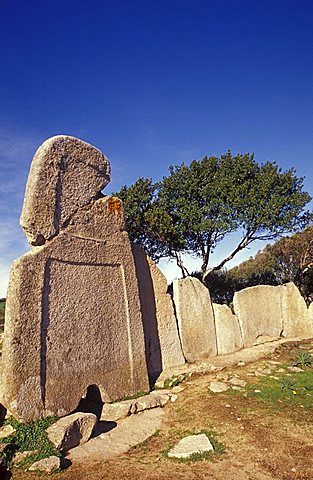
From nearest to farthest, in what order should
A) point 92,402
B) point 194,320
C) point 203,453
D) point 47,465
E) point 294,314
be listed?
point 47,465, point 203,453, point 92,402, point 194,320, point 294,314

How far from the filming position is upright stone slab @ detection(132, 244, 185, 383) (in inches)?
344

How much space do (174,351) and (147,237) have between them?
32.5ft

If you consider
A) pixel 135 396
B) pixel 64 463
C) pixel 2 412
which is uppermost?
pixel 2 412

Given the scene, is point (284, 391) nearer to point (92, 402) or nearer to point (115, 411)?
point (115, 411)

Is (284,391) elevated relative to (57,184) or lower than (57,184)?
lower

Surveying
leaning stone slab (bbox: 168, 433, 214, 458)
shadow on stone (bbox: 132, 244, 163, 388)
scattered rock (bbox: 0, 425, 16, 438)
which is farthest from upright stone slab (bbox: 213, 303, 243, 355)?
scattered rock (bbox: 0, 425, 16, 438)

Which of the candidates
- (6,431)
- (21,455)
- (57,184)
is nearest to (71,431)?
(21,455)

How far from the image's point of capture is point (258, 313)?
12.2 meters

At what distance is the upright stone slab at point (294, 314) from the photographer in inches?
517

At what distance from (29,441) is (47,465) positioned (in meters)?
0.69

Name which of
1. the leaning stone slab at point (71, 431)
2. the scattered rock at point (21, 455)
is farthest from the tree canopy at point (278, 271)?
the scattered rock at point (21, 455)

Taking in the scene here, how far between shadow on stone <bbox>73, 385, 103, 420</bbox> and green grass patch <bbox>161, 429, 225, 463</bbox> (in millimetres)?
1655

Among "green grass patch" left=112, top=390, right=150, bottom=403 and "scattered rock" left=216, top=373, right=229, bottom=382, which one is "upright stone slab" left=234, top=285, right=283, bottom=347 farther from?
"green grass patch" left=112, top=390, right=150, bottom=403

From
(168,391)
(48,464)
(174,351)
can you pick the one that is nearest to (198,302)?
(174,351)
